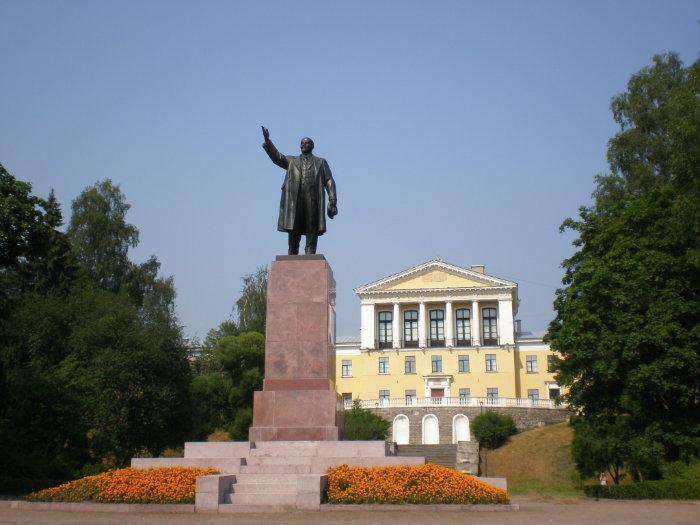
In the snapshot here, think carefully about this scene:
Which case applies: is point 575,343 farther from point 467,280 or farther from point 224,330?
point 467,280

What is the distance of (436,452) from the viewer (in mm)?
48531

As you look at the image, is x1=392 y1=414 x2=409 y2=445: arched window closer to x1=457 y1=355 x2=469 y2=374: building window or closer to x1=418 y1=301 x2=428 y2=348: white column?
x1=457 y1=355 x2=469 y2=374: building window

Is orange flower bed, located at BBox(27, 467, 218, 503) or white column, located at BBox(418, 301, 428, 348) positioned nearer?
orange flower bed, located at BBox(27, 467, 218, 503)

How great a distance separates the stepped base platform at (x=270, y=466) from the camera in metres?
12.5

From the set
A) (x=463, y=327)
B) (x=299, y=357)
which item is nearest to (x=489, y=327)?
(x=463, y=327)

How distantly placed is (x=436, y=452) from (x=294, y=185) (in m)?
34.7

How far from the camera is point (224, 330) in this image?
62.2 meters

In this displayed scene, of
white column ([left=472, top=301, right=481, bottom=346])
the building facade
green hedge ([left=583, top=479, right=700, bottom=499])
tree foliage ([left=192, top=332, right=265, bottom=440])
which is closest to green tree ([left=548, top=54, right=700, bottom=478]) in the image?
green hedge ([left=583, top=479, right=700, bottom=499])

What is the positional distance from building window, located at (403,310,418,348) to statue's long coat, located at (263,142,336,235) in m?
54.9

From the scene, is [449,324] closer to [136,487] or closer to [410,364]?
[410,364]

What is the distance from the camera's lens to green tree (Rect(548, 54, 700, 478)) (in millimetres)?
23734

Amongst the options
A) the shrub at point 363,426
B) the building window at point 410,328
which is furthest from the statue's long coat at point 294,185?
the building window at point 410,328

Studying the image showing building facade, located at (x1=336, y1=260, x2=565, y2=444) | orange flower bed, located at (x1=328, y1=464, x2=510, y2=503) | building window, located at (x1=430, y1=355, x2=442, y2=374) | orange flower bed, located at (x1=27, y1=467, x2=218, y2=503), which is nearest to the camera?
orange flower bed, located at (x1=328, y1=464, x2=510, y2=503)

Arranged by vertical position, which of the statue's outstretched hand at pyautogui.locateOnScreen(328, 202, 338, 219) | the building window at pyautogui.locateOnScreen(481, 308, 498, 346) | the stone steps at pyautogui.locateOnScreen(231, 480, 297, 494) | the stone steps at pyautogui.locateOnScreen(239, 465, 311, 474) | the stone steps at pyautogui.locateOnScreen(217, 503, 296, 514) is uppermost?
the building window at pyautogui.locateOnScreen(481, 308, 498, 346)
